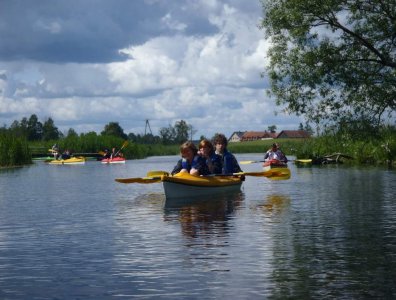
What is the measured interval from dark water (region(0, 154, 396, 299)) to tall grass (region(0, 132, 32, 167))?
2789 cm

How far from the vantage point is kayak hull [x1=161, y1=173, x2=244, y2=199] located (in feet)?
64.6

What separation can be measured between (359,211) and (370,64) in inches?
622

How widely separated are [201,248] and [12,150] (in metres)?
40.3

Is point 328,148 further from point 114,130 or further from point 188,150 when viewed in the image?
point 114,130

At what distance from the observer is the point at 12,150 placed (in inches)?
1955

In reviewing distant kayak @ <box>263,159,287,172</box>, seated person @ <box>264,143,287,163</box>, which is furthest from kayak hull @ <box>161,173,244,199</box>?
seated person @ <box>264,143,287,163</box>

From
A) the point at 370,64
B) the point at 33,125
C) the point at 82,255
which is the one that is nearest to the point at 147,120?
the point at 33,125

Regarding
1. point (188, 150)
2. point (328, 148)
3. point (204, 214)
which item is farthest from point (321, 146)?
point (204, 214)

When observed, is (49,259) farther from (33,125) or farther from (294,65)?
(33,125)

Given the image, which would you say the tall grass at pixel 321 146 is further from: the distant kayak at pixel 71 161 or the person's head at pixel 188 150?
the person's head at pixel 188 150

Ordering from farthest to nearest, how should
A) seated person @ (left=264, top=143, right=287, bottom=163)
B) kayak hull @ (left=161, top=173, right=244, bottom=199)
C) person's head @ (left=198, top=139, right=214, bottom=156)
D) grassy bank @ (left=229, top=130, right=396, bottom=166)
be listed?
grassy bank @ (left=229, top=130, right=396, bottom=166) → seated person @ (left=264, top=143, right=287, bottom=163) → person's head @ (left=198, top=139, right=214, bottom=156) → kayak hull @ (left=161, top=173, right=244, bottom=199)

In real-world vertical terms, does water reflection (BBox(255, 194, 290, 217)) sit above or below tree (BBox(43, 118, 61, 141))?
below

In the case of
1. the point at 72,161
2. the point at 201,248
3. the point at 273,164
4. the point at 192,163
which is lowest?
the point at 201,248

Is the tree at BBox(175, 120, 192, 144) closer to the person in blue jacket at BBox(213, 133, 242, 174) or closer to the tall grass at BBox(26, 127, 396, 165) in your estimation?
the tall grass at BBox(26, 127, 396, 165)
